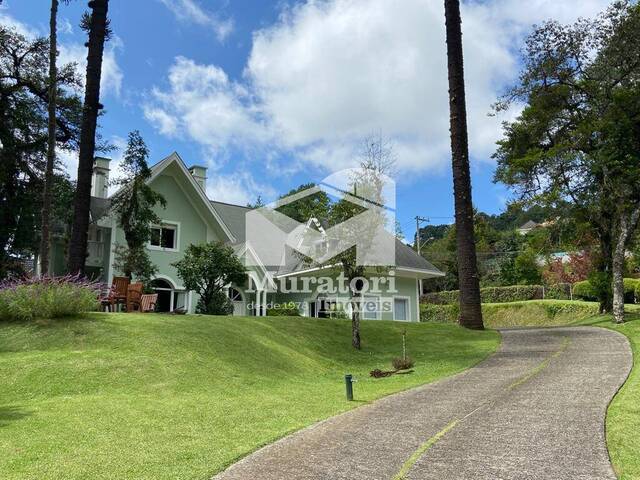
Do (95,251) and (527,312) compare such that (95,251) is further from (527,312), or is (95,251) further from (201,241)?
(527,312)

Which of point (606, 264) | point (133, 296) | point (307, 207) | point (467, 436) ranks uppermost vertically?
point (307, 207)

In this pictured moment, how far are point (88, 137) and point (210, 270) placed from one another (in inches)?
243

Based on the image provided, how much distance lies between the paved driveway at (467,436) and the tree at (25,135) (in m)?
20.9

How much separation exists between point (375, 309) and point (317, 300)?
2.98 m

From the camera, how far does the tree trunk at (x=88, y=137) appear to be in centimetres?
1717

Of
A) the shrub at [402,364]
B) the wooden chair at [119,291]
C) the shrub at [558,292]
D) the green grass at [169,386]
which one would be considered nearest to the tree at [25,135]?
the wooden chair at [119,291]

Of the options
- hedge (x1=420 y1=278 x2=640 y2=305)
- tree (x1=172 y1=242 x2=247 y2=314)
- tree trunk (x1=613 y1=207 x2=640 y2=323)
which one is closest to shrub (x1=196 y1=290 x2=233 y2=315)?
tree (x1=172 y1=242 x2=247 y2=314)

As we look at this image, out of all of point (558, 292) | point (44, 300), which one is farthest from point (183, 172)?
point (558, 292)

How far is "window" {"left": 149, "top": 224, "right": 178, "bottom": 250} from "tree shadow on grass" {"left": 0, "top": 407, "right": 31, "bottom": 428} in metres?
17.8

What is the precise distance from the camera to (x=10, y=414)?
7141mm

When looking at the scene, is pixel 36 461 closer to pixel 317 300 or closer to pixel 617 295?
pixel 617 295

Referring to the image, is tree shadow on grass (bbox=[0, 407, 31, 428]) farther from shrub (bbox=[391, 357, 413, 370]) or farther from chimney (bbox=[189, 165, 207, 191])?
chimney (bbox=[189, 165, 207, 191])

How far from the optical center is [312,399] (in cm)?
883

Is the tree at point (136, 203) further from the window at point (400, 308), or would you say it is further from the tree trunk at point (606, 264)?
the tree trunk at point (606, 264)
